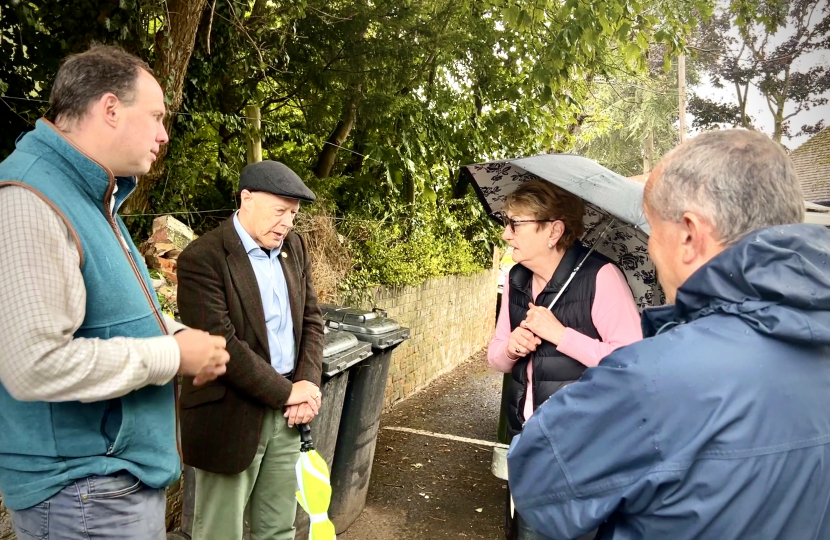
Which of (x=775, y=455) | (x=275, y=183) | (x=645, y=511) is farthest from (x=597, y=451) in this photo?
(x=275, y=183)

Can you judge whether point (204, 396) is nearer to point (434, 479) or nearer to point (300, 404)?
point (300, 404)

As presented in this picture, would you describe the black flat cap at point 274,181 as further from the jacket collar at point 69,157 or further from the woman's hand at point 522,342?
the woman's hand at point 522,342

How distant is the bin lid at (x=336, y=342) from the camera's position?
11.3 ft

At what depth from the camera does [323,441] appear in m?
3.57

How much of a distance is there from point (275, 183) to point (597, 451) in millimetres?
2087

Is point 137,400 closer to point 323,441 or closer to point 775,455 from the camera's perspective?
point 775,455

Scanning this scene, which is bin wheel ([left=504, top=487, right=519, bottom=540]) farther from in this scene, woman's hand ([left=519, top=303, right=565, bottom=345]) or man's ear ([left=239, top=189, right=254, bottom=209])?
man's ear ([left=239, top=189, right=254, bottom=209])

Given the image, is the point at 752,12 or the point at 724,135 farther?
the point at 752,12

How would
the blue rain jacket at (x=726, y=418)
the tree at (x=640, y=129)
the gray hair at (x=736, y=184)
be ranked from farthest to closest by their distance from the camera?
the tree at (x=640, y=129) < the gray hair at (x=736, y=184) < the blue rain jacket at (x=726, y=418)

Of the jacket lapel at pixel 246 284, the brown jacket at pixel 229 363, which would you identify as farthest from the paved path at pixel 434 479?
the jacket lapel at pixel 246 284

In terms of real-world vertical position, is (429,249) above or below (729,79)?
below

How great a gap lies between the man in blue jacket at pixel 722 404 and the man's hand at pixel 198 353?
105 cm

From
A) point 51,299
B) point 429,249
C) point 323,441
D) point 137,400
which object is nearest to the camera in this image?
point 51,299

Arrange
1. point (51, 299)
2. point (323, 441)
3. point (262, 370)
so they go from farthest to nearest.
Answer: point (323, 441) → point (262, 370) → point (51, 299)
